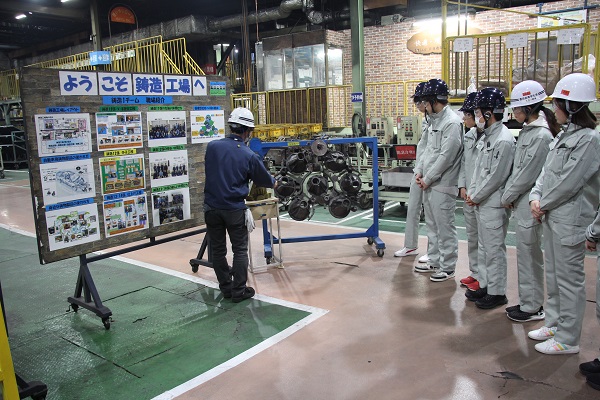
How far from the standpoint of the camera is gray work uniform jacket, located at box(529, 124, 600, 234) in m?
3.31

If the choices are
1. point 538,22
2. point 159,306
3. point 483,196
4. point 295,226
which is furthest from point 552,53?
point 159,306

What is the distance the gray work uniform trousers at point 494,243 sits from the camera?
173 inches

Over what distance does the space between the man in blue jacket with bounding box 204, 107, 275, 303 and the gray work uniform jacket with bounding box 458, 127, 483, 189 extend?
6.74 feet

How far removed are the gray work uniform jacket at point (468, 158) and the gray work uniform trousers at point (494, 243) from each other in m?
0.53

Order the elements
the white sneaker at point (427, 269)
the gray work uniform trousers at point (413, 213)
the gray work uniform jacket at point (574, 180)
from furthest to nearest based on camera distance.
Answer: the gray work uniform trousers at point (413, 213) → the white sneaker at point (427, 269) → the gray work uniform jacket at point (574, 180)

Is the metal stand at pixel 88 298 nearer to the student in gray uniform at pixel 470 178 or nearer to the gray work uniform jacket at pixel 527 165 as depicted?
the student in gray uniform at pixel 470 178

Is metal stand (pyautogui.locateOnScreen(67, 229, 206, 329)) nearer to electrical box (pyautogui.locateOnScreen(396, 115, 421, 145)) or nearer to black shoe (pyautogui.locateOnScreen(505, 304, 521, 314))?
black shoe (pyautogui.locateOnScreen(505, 304, 521, 314))

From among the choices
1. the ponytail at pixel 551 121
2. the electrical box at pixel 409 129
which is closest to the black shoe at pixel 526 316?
the ponytail at pixel 551 121

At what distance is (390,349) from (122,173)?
3.00 m

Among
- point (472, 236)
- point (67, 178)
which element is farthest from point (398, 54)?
point (67, 178)

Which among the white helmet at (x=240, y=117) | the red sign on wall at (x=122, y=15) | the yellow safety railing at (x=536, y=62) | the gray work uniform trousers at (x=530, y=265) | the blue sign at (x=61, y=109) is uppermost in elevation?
the red sign on wall at (x=122, y=15)

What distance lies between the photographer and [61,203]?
4.31m

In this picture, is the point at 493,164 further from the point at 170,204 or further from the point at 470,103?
the point at 170,204

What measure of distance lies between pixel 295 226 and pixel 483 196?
4256mm
